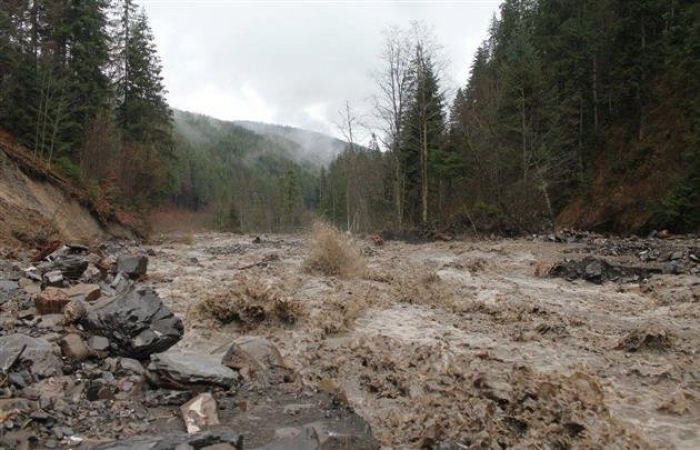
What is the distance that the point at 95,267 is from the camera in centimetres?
847

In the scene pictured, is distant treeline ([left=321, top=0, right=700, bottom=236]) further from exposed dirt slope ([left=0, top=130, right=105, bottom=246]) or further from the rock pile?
the rock pile

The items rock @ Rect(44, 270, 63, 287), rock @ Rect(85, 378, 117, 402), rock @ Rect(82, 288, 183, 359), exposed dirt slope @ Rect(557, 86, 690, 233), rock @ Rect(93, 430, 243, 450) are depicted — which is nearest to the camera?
rock @ Rect(93, 430, 243, 450)

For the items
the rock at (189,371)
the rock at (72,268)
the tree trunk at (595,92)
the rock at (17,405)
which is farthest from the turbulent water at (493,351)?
the tree trunk at (595,92)

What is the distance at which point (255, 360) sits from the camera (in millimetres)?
4430

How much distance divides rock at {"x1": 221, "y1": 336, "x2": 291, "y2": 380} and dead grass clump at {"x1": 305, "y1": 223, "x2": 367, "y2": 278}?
4.92 m

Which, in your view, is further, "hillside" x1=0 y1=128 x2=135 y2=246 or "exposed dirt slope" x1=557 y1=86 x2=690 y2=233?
"exposed dirt slope" x1=557 y1=86 x2=690 y2=233

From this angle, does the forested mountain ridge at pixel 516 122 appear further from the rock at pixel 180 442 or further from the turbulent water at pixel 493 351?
the rock at pixel 180 442

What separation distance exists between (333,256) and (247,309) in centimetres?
383

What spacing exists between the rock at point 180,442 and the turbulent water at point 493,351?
1.14 metres

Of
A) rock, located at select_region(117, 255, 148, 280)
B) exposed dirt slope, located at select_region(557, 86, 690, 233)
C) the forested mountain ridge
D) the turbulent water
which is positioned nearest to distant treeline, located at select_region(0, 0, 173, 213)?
the forested mountain ridge

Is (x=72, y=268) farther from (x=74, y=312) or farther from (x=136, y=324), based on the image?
(x=136, y=324)

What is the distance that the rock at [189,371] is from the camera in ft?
12.7

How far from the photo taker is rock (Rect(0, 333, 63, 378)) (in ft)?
12.4

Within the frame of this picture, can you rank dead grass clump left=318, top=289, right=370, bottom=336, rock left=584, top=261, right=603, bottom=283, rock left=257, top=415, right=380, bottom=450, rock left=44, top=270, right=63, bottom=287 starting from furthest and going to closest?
rock left=584, top=261, right=603, bottom=283 < rock left=44, top=270, right=63, bottom=287 < dead grass clump left=318, top=289, right=370, bottom=336 < rock left=257, top=415, right=380, bottom=450
